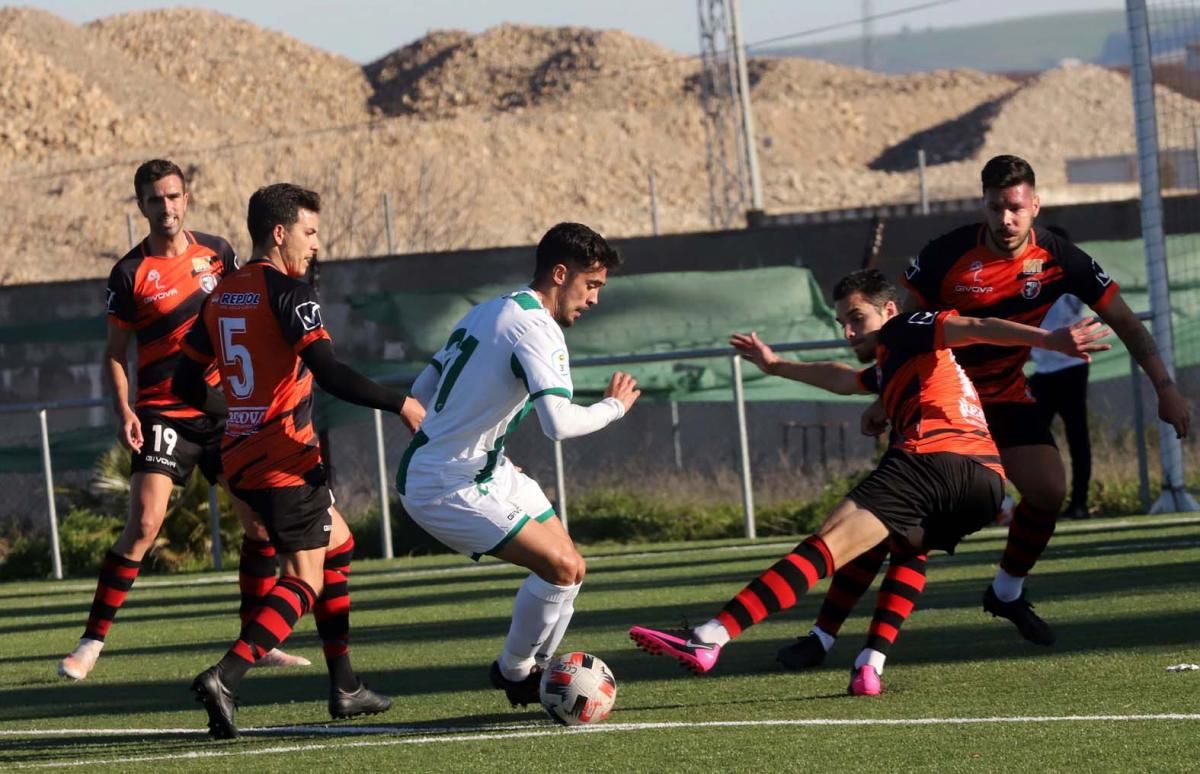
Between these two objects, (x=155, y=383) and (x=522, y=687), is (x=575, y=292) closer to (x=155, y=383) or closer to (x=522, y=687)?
(x=522, y=687)

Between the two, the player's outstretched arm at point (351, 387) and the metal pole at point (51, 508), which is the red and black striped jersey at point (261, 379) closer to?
the player's outstretched arm at point (351, 387)

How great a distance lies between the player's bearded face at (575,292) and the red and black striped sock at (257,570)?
234cm

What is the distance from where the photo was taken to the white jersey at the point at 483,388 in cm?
630

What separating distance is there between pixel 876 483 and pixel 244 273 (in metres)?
2.36

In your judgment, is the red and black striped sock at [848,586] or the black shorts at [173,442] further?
the black shorts at [173,442]

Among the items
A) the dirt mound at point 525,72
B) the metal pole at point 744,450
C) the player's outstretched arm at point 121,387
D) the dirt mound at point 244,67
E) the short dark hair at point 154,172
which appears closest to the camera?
the short dark hair at point 154,172

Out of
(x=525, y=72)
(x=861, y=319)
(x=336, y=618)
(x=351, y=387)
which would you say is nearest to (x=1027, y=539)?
(x=861, y=319)

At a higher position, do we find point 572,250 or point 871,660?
point 572,250

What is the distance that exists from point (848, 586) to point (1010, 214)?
1.58 metres

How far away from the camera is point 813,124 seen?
73.8m

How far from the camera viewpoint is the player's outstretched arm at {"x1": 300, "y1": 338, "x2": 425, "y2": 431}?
666 cm

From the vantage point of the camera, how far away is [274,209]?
699cm

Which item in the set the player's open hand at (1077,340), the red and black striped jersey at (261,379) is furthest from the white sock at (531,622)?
the player's open hand at (1077,340)

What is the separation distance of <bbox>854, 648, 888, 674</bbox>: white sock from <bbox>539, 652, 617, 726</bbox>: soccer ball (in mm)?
874
